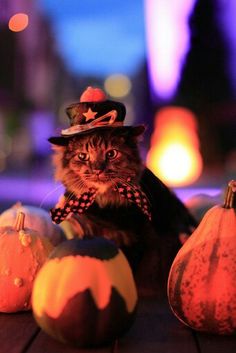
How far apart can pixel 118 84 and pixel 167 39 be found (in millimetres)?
439

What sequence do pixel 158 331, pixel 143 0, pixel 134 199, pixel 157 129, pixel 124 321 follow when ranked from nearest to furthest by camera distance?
1. pixel 124 321
2. pixel 158 331
3. pixel 134 199
4. pixel 143 0
5. pixel 157 129

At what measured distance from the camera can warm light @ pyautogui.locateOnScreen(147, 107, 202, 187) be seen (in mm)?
2223

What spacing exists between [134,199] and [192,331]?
13.7 inches

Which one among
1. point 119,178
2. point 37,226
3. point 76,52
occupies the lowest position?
→ point 37,226

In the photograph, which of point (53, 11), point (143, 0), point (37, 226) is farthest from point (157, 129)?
point (37, 226)

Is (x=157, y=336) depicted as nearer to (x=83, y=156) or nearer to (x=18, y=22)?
(x=83, y=156)

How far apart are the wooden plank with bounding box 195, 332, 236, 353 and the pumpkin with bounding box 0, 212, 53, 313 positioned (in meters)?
0.35

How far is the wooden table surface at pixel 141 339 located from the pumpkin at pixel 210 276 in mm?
26

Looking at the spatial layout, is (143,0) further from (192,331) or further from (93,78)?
(192,331)

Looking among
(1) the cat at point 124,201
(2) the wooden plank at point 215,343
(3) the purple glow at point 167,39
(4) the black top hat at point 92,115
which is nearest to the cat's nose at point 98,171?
(1) the cat at point 124,201

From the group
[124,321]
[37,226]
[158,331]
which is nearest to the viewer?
[124,321]

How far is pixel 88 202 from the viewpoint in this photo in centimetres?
111

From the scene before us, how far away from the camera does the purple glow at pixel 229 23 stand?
7.00 ft

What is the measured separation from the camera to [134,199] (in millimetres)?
1109
